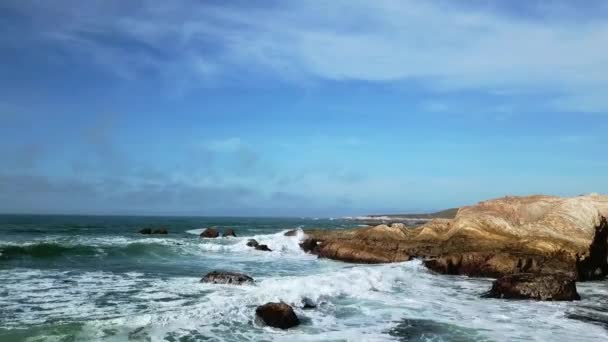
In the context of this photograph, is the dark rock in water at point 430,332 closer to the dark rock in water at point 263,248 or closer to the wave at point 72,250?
the wave at point 72,250

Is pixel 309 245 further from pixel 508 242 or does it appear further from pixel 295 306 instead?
pixel 295 306

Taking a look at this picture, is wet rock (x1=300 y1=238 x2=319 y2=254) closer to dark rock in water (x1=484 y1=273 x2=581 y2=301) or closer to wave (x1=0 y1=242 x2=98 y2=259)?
wave (x1=0 y1=242 x2=98 y2=259)

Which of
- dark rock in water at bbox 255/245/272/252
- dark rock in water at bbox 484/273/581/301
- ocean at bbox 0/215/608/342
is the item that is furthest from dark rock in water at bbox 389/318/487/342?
dark rock in water at bbox 255/245/272/252

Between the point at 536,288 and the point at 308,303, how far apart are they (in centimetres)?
760

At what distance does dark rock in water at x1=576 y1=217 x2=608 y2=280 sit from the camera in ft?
79.4

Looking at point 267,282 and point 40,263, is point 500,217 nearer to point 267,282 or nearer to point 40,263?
point 267,282

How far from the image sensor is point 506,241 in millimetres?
26281

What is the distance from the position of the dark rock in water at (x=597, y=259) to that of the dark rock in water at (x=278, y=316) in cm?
1633

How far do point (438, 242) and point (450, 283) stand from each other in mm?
8213

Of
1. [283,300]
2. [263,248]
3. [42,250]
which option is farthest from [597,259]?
[42,250]

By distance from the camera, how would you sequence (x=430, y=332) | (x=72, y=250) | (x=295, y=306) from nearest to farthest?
1. (x=430, y=332)
2. (x=295, y=306)
3. (x=72, y=250)

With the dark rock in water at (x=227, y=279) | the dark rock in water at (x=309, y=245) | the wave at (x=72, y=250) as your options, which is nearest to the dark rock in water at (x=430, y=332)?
the dark rock in water at (x=227, y=279)

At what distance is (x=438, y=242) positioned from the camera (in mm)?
29812

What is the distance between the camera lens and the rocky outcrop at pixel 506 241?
24.0 metres
